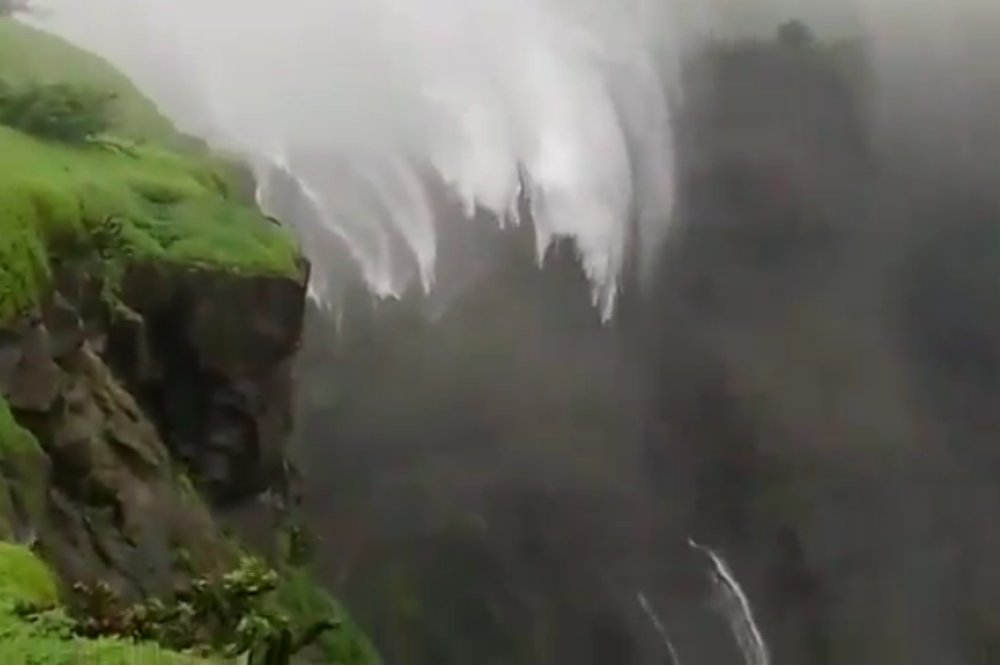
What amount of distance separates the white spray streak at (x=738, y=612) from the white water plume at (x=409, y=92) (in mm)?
8196

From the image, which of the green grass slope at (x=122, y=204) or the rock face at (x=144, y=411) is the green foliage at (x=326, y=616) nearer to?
the rock face at (x=144, y=411)

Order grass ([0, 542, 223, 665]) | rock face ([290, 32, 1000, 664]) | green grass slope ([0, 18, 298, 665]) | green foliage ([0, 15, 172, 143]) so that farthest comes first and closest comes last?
green foliage ([0, 15, 172, 143])
green grass slope ([0, 18, 298, 665])
rock face ([290, 32, 1000, 664])
grass ([0, 542, 223, 665])

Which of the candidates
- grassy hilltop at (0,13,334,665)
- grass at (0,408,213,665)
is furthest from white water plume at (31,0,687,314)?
grass at (0,408,213,665)

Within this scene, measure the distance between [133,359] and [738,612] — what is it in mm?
6430

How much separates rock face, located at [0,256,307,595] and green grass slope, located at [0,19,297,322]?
0.21 meters

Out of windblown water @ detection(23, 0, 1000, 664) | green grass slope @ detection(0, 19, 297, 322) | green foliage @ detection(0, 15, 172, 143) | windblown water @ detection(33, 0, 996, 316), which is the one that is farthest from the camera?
windblown water @ detection(33, 0, 996, 316)

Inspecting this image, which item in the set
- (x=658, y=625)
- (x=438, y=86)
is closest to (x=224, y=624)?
(x=658, y=625)

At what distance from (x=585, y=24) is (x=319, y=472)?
8.07 metres

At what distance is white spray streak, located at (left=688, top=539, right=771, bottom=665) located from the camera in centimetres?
380

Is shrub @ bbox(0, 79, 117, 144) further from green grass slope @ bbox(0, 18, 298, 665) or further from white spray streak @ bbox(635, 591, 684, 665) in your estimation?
white spray streak @ bbox(635, 591, 684, 665)

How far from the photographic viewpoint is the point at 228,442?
Result: 1086 centimetres

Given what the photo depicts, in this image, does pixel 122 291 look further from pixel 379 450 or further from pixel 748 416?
pixel 748 416

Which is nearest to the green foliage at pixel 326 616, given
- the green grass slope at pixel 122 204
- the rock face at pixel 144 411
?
the rock face at pixel 144 411

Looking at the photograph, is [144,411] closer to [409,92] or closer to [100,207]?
[100,207]
